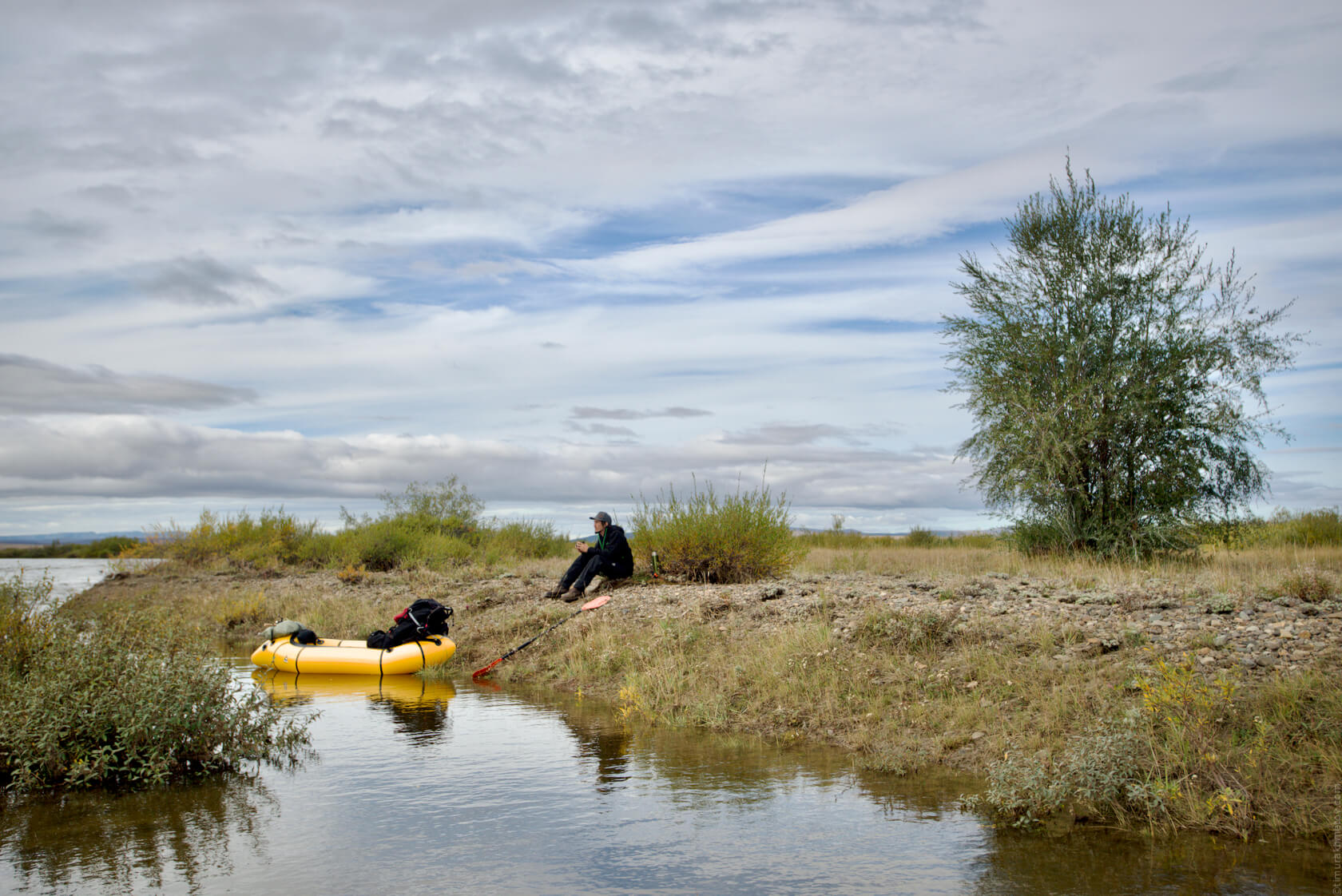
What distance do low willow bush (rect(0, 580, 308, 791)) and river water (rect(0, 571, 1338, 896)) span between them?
0.99 feet

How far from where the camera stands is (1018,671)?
8992 mm

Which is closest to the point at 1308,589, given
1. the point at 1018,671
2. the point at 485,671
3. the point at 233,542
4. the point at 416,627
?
the point at 1018,671

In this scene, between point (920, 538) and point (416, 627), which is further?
point (920, 538)

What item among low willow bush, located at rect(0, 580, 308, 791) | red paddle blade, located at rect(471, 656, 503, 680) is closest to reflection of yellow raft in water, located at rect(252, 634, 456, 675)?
red paddle blade, located at rect(471, 656, 503, 680)

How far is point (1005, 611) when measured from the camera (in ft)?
36.0

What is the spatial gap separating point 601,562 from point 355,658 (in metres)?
4.69

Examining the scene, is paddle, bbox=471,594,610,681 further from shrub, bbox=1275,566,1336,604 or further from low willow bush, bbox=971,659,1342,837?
shrub, bbox=1275,566,1336,604

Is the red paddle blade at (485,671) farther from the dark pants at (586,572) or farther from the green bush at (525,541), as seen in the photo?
the green bush at (525,541)

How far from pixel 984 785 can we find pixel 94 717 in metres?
7.47

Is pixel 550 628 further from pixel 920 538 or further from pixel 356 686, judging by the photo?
pixel 920 538

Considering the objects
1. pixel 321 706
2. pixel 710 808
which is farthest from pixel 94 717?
pixel 710 808

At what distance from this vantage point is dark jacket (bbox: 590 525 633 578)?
17016 mm

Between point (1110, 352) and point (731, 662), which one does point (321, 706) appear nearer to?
point (731, 662)

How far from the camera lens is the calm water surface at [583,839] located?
5.52 metres
